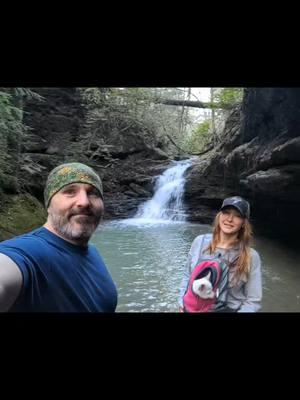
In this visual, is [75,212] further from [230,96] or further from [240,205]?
[230,96]

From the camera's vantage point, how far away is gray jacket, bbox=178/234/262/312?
57.1 inches

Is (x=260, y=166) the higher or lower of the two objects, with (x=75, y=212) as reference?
higher

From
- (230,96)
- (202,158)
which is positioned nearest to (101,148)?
(202,158)

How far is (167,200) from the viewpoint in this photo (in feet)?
30.1

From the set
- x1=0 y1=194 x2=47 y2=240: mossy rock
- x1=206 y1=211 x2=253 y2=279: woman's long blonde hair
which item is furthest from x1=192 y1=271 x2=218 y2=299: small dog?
x1=0 y1=194 x2=47 y2=240: mossy rock

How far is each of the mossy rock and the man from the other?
3.33 metres

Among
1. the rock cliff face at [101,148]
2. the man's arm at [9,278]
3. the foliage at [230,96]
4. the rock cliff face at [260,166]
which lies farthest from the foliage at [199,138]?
the man's arm at [9,278]

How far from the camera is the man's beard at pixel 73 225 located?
1.17 meters

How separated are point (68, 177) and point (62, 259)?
27 centimetres

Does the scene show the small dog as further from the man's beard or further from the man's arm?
the man's arm

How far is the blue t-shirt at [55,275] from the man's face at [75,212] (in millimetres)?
35
